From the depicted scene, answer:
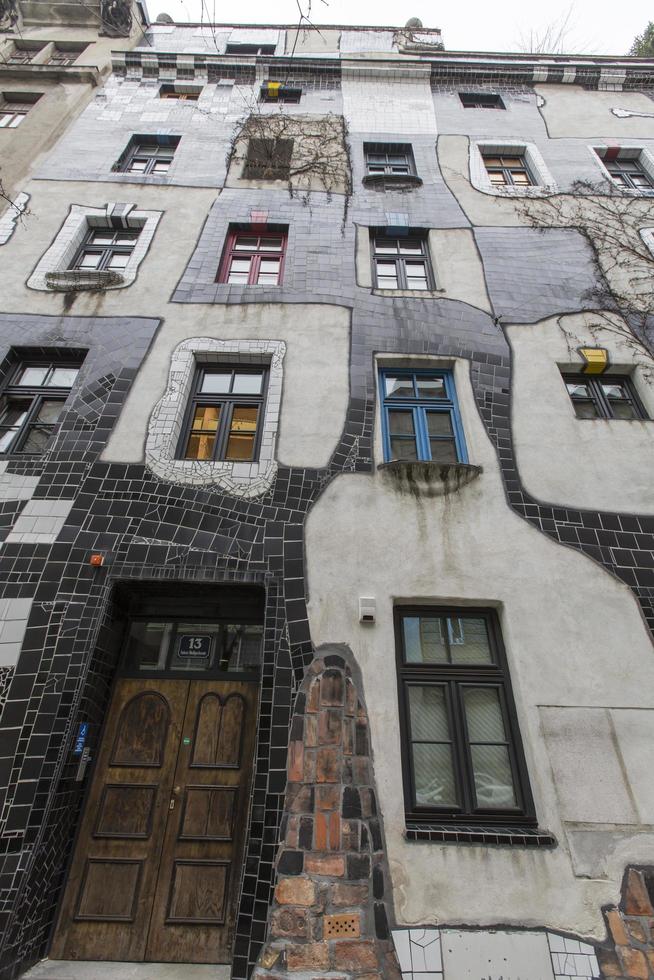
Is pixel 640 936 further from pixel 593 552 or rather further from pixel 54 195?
pixel 54 195

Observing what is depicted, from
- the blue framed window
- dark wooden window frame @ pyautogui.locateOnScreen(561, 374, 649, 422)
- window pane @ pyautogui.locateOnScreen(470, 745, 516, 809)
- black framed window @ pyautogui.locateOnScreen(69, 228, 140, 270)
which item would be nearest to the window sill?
window pane @ pyautogui.locateOnScreen(470, 745, 516, 809)

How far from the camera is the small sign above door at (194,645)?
564cm

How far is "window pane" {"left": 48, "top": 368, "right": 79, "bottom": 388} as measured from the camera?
7164 mm

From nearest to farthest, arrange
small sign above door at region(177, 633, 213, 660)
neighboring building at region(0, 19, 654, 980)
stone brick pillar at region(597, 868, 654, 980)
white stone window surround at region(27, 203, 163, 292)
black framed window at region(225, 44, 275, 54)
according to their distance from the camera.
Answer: stone brick pillar at region(597, 868, 654, 980)
neighboring building at region(0, 19, 654, 980)
small sign above door at region(177, 633, 213, 660)
white stone window surround at region(27, 203, 163, 292)
black framed window at region(225, 44, 275, 54)

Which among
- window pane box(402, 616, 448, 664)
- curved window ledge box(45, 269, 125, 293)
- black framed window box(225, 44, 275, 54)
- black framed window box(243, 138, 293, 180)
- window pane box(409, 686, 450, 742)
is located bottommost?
window pane box(409, 686, 450, 742)

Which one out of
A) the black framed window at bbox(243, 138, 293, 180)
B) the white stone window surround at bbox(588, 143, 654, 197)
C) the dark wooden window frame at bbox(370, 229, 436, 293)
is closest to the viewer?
the dark wooden window frame at bbox(370, 229, 436, 293)

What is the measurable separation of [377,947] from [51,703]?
341 centimetres

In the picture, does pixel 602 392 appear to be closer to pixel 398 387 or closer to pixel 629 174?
pixel 398 387

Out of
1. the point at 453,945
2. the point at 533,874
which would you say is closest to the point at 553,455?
the point at 533,874

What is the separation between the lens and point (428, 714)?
505 centimetres

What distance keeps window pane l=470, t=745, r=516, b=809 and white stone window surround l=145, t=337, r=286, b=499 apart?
353 centimetres

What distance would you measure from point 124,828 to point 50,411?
5058mm

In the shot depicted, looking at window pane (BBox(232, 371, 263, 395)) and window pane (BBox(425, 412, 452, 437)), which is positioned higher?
window pane (BBox(232, 371, 263, 395))

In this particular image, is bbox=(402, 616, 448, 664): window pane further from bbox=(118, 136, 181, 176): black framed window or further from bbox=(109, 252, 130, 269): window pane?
bbox=(118, 136, 181, 176): black framed window
